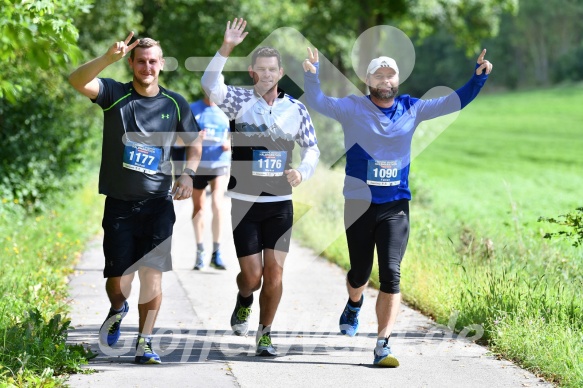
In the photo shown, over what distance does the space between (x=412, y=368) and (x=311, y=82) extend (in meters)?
2.08

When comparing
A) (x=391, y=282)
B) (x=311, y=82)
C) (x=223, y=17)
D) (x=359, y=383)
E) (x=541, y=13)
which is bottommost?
(x=359, y=383)

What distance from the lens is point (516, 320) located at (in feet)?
23.0

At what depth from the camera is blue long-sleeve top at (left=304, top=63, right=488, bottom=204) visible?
22.7 feet

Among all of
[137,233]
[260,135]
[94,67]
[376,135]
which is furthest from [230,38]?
[137,233]

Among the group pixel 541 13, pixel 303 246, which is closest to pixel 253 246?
pixel 303 246

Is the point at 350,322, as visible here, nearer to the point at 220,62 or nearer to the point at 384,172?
the point at 384,172

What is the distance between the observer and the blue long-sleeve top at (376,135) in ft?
22.7

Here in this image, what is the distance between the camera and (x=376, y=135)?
6.93m

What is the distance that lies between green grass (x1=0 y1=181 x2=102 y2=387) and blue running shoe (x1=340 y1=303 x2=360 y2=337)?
6.63ft

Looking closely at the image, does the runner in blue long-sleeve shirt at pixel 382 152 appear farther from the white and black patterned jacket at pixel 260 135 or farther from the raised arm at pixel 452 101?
the white and black patterned jacket at pixel 260 135

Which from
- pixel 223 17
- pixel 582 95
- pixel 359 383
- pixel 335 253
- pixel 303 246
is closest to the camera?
pixel 359 383

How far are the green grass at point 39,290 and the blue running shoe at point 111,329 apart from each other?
307mm

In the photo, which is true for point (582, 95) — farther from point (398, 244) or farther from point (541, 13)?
point (398, 244)

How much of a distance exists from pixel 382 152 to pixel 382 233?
22.3 inches
